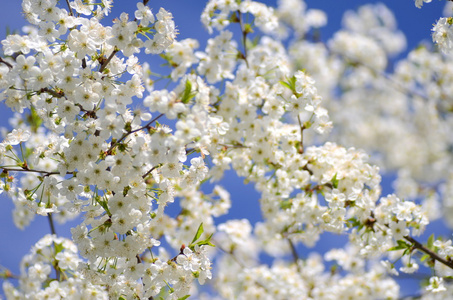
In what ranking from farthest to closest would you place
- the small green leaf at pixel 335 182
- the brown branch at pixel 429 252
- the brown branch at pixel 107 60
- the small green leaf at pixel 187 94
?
the small green leaf at pixel 335 182
the brown branch at pixel 429 252
the brown branch at pixel 107 60
the small green leaf at pixel 187 94

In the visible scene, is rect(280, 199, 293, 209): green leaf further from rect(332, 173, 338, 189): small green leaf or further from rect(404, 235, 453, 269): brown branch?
rect(404, 235, 453, 269): brown branch

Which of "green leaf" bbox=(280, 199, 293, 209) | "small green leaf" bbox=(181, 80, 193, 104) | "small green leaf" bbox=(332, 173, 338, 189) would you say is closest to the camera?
"small green leaf" bbox=(181, 80, 193, 104)

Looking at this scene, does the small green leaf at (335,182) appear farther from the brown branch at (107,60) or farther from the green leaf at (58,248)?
the green leaf at (58,248)

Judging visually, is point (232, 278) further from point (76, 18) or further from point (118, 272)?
point (76, 18)

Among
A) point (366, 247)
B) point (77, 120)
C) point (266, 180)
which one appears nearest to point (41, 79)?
point (77, 120)

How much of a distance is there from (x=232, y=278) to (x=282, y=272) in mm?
1369

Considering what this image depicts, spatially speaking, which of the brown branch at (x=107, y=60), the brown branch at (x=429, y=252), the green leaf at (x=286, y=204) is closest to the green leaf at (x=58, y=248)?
the brown branch at (x=107, y=60)

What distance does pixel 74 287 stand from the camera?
11.8 ft

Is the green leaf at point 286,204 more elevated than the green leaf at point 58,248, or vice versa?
the green leaf at point 286,204

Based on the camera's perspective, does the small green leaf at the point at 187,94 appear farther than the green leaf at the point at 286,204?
No

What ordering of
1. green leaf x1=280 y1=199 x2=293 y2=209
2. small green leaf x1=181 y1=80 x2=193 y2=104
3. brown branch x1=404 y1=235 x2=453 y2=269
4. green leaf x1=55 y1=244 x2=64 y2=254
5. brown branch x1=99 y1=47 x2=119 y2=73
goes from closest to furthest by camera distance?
small green leaf x1=181 y1=80 x2=193 y2=104
brown branch x1=99 y1=47 x2=119 y2=73
brown branch x1=404 y1=235 x2=453 y2=269
green leaf x1=55 y1=244 x2=64 y2=254
green leaf x1=280 y1=199 x2=293 y2=209

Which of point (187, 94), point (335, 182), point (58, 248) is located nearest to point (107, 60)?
point (187, 94)

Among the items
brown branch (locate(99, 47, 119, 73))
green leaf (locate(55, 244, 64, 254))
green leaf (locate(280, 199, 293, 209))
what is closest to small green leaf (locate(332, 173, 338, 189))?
green leaf (locate(280, 199, 293, 209))

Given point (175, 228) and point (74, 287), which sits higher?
point (175, 228)
